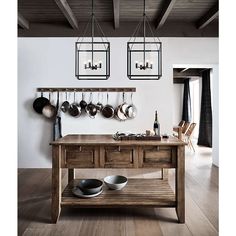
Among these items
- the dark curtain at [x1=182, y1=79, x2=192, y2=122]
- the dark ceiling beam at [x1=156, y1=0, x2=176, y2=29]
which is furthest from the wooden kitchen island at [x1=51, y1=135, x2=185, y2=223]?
the dark curtain at [x1=182, y1=79, x2=192, y2=122]

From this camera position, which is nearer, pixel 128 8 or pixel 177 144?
pixel 177 144

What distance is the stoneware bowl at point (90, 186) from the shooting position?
2.63 metres

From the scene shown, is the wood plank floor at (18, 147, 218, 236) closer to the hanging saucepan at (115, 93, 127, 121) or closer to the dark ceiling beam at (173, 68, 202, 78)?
the hanging saucepan at (115, 93, 127, 121)

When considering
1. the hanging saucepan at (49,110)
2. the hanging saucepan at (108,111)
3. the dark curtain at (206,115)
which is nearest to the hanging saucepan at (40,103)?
the hanging saucepan at (49,110)

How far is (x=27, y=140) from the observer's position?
488 centimetres

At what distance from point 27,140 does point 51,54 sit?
1.78 meters

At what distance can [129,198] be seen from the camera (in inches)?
102

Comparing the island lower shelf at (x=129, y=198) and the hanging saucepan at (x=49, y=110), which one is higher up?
the hanging saucepan at (x=49, y=110)

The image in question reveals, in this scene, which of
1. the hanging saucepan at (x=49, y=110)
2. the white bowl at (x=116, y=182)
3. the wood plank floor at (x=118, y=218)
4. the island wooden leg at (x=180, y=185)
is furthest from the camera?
the hanging saucepan at (x=49, y=110)

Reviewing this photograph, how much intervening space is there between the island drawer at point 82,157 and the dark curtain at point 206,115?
5992mm

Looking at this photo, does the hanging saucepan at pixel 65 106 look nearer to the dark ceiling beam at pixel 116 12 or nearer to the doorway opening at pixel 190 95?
the dark ceiling beam at pixel 116 12
